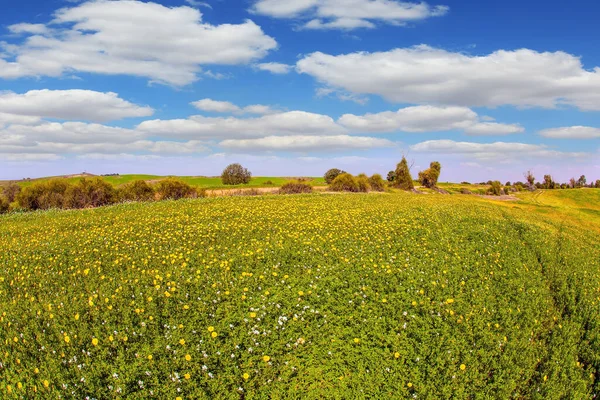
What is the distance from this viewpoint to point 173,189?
48.6 m

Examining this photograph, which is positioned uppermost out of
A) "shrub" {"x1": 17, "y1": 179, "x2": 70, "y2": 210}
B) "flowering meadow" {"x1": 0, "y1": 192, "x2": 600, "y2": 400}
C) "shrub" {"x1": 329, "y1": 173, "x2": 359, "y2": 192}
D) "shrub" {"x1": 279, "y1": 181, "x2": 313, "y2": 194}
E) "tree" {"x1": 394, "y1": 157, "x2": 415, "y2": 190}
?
"tree" {"x1": 394, "y1": 157, "x2": 415, "y2": 190}

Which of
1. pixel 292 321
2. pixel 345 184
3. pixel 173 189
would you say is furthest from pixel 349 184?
pixel 292 321

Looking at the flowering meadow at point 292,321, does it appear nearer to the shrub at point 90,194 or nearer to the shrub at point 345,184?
the shrub at point 90,194

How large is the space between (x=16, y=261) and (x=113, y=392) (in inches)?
391

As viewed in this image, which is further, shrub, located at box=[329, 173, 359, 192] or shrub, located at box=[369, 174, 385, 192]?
shrub, located at box=[369, 174, 385, 192]

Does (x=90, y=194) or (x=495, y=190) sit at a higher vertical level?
(x=495, y=190)

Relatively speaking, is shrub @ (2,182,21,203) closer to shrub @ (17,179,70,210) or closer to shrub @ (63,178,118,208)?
shrub @ (17,179,70,210)

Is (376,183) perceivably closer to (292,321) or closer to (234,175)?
(234,175)

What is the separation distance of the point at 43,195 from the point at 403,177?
211 ft

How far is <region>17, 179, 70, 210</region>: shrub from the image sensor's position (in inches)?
1684

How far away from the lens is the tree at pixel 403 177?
77.9 meters

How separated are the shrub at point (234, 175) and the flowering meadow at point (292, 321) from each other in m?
77.7

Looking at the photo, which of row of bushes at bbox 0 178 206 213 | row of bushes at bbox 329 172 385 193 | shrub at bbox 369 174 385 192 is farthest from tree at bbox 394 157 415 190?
row of bushes at bbox 0 178 206 213

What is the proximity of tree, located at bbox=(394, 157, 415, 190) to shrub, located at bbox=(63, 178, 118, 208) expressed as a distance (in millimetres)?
56154
